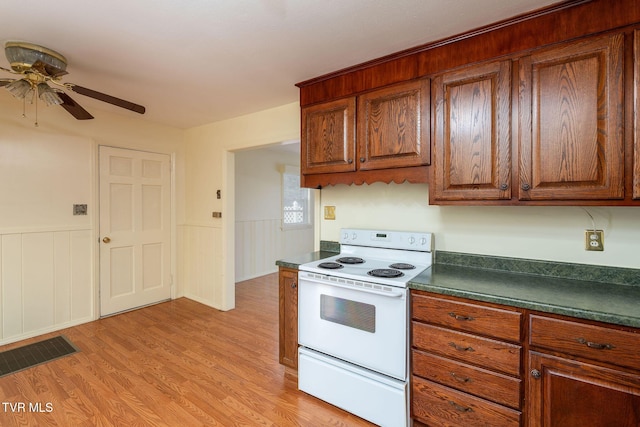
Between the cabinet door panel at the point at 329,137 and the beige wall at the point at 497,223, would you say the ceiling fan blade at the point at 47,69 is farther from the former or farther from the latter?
the beige wall at the point at 497,223

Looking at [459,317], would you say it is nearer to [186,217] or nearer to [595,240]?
[595,240]

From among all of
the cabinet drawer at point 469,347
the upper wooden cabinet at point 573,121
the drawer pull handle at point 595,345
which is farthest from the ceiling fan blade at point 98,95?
the drawer pull handle at point 595,345

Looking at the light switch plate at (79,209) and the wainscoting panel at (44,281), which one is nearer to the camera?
the wainscoting panel at (44,281)

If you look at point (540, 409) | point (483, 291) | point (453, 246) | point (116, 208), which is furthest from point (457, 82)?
point (116, 208)

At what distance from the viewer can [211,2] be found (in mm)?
1549

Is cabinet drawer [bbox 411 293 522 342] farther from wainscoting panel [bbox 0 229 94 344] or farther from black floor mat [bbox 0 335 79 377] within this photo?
wainscoting panel [bbox 0 229 94 344]

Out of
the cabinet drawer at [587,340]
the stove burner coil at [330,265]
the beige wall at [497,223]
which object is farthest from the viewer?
the stove burner coil at [330,265]

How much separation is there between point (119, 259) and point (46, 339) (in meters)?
0.98

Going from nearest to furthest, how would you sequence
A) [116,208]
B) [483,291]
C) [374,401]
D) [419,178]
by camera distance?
[483,291] → [374,401] → [419,178] → [116,208]

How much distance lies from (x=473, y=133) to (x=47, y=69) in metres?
2.73

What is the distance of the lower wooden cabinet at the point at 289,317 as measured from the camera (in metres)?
2.23

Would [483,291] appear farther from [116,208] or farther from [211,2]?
[116,208]

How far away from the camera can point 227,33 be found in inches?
71.8

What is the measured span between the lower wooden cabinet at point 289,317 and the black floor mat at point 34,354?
76.4 inches
